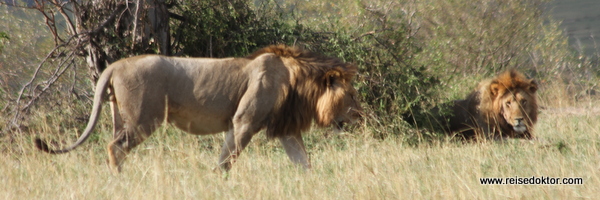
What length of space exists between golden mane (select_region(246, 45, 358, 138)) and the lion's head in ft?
7.92

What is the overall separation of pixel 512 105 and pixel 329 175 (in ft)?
10.1

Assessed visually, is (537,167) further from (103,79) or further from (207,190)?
(103,79)

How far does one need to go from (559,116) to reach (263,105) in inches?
211

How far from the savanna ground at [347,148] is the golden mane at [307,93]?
0.34 meters

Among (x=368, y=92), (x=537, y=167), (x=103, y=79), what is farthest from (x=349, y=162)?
(x=368, y=92)

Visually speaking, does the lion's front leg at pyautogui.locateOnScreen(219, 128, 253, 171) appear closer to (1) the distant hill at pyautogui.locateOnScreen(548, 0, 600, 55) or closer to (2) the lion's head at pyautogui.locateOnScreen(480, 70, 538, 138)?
(2) the lion's head at pyautogui.locateOnScreen(480, 70, 538, 138)

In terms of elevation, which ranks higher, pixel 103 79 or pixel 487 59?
pixel 103 79

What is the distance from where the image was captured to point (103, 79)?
5336mm

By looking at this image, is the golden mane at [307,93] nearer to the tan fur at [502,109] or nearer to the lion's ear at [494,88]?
the tan fur at [502,109]

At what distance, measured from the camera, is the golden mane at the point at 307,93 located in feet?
19.1

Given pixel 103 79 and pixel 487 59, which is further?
pixel 487 59

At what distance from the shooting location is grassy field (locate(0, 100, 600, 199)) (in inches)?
170

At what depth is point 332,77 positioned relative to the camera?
Answer: 235 inches

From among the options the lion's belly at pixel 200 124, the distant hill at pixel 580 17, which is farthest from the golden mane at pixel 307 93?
the distant hill at pixel 580 17
